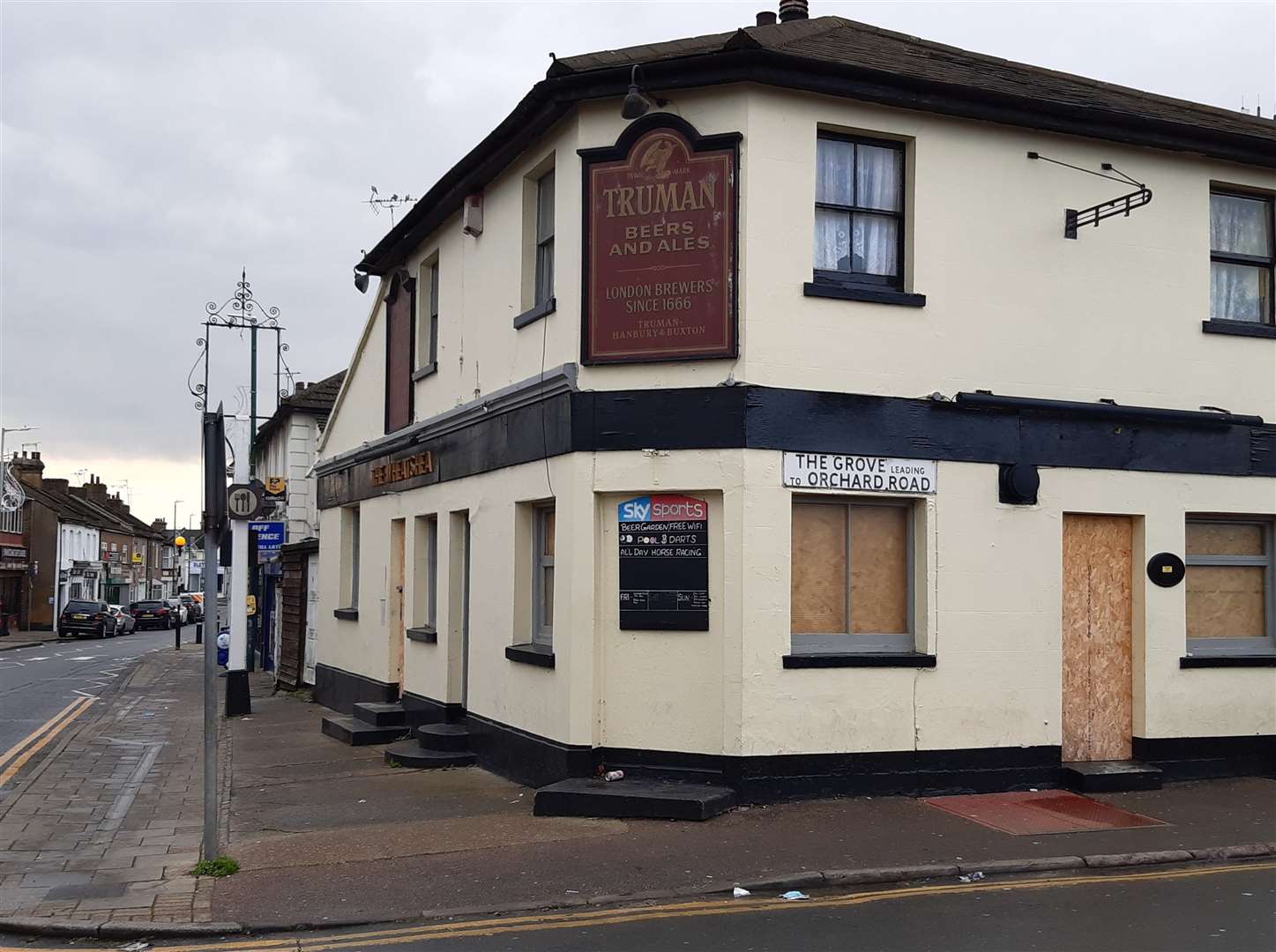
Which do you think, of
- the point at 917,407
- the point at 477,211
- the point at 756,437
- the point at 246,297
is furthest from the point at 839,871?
the point at 246,297

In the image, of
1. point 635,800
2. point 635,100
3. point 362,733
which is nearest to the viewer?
point 635,800

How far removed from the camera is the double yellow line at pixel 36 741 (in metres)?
14.1

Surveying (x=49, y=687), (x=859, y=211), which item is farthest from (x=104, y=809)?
(x=49, y=687)

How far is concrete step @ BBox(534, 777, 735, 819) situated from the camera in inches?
388

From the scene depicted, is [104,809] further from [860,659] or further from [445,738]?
[860,659]

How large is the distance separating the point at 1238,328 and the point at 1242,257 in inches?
Result: 32.3

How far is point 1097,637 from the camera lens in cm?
1180

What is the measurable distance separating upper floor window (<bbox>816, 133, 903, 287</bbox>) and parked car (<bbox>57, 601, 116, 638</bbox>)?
49593 millimetres

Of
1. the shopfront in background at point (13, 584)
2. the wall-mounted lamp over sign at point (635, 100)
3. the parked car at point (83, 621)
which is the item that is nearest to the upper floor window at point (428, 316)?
the wall-mounted lamp over sign at point (635, 100)

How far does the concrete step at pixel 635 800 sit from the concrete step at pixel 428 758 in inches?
120

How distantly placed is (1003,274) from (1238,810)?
16.9ft

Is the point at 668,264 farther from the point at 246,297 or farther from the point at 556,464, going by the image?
the point at 246,297

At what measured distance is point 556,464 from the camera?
11516 millimetres

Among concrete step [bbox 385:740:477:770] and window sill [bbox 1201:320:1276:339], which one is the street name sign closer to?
window sill [bbox 1201:320:1276:339]
